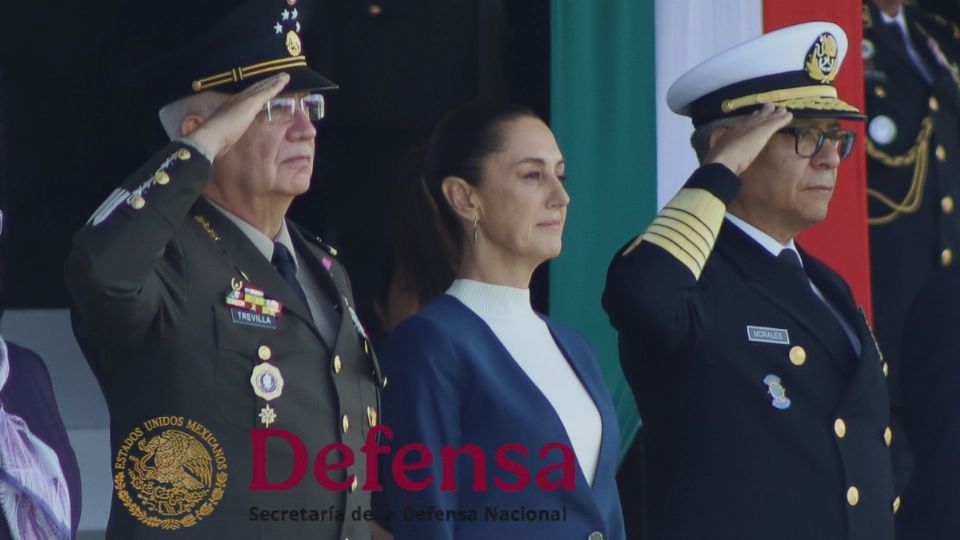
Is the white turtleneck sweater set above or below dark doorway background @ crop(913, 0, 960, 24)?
below

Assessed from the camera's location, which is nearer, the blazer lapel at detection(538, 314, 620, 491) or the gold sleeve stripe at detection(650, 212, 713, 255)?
the blazer lapel at detection(538, 314, 620, 491)

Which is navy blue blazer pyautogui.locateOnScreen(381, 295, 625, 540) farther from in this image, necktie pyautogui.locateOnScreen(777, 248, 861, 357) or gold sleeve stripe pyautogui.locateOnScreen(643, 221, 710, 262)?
necktie pyautogui.locateOnScreen(777, 248, 861, 357)

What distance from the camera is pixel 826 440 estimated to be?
387 centimetres

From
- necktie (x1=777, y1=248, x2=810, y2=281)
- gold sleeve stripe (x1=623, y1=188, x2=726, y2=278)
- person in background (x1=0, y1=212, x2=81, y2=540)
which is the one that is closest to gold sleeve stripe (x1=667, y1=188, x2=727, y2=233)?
gold sleeve stripe (x1=623, y1=188, x2=726, y2=278)

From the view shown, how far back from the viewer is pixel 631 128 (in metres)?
5.14

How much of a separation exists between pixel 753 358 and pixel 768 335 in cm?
7

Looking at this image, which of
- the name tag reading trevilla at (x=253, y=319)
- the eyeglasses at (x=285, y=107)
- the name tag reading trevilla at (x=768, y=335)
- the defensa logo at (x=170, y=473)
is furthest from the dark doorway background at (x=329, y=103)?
the defensa logo at (x=170, y=473)

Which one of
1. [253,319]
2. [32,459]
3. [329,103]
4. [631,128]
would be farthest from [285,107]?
[329,103]

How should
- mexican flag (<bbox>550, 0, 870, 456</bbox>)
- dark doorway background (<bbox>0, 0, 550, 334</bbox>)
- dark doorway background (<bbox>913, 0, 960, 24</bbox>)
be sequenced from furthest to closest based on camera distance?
dark doorway background (<bbox>913, 0, 960, 24</bbox>) → dark doorway background (<bbox>0, 0, 550, 334</bbox>) → mexican flag (<bbox>550, 0, 870, 456</bbox>)

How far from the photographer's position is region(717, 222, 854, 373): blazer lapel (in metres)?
3.98

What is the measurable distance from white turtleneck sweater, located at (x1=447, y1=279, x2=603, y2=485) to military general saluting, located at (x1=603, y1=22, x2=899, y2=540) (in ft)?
0.62

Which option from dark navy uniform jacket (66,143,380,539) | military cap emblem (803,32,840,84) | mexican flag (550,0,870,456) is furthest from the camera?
mexican flag (550,0,870,456)

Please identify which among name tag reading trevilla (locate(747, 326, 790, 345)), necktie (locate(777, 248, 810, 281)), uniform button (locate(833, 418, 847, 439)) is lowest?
uniform button (locate(833, 418, 847, 439))

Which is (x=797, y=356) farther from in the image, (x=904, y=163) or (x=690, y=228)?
(x=904, y=163)
